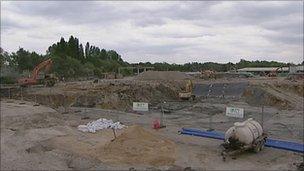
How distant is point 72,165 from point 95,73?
72.6 metres

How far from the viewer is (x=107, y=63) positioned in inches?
4569

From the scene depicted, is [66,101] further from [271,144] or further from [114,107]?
[271,144]

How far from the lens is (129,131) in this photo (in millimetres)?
20906

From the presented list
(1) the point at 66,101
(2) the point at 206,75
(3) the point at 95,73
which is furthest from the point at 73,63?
(1) the point at 66,101

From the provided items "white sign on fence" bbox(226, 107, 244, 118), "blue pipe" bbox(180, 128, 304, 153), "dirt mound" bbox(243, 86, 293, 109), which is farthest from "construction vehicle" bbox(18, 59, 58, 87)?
"white sign on fence" bbox(226, 107, 244, 118)

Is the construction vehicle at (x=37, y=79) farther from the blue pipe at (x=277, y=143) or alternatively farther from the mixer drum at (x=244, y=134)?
the mixer drum at (x=244, y=134)

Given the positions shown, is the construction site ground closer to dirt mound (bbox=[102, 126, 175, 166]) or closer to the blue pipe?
dirt mound (bbox=[102, 126, 175, 166])

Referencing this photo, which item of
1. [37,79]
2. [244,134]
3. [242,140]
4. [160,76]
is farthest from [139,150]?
[160,76]

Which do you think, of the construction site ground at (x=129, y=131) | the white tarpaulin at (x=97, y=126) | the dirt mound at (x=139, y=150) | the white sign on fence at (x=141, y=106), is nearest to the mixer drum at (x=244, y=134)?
the construction site ground at (x=129, y=131)

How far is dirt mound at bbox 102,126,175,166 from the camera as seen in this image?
18312 mm

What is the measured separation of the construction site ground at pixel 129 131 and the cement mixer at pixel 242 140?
0.44 metres

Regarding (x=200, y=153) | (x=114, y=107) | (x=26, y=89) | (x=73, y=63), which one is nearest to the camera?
(x=200, y=153)

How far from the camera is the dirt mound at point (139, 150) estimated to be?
18.3 metres

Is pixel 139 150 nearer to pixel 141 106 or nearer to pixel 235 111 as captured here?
pixel 235 111
